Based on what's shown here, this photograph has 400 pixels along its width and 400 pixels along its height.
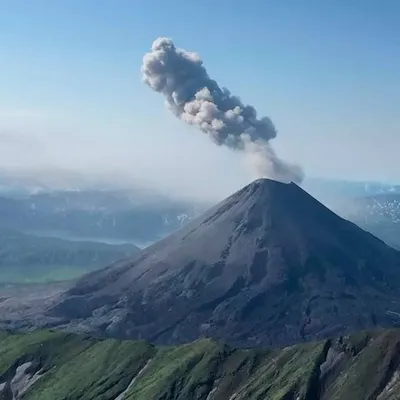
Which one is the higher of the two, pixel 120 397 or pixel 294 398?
pixel 294 398

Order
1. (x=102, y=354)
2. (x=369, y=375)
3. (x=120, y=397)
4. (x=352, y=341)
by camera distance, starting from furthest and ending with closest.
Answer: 1. (x=102, y=354)
2. (x=120, y=397)
3. (x=352, y=341)
4. (x=369, y=375)

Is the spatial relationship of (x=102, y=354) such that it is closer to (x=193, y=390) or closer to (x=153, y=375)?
(x=153, y=375)

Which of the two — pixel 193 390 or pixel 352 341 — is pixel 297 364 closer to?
pixel 352 341

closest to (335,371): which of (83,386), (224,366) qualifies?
(224,366)

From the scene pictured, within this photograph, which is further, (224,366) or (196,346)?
(196,346)

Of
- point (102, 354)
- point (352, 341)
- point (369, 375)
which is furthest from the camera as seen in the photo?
point (102, 354)

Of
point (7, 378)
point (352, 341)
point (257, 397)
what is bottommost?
point (7, 378)
